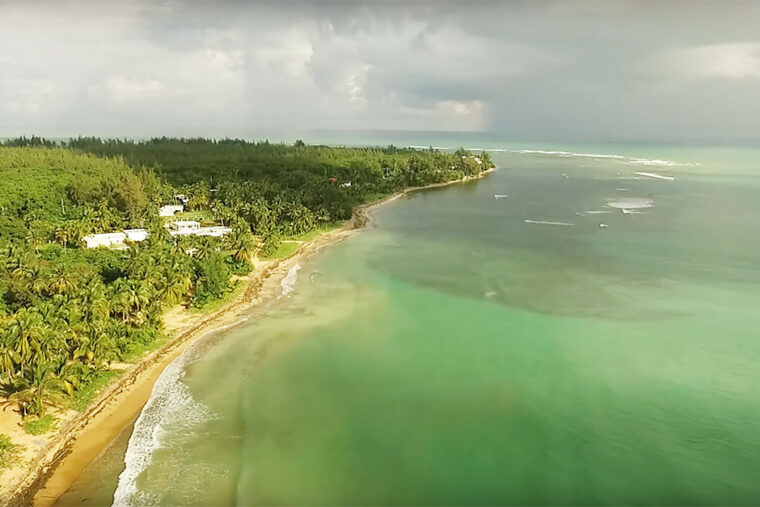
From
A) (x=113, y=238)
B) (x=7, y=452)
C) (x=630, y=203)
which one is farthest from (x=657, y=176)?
(x=7, y=452)

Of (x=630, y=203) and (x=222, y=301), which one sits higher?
(x=630, y=203)

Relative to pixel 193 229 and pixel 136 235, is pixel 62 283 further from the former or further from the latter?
pixel 193 229

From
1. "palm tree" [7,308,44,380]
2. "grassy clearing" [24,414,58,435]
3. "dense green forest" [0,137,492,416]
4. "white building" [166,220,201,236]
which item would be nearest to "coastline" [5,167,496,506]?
"grassy clearing" [24,414,58,435]

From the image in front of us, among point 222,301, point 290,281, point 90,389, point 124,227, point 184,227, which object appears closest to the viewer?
point 90,389

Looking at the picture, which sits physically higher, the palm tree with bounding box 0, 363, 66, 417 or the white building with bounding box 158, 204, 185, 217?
the white building with bounding box 158, 204, 185, 217

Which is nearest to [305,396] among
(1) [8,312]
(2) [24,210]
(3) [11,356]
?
(3) [11,356]

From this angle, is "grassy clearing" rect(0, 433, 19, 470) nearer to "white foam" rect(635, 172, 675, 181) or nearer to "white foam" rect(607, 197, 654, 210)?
"white foam" rect(607, 197, 654, 210)
